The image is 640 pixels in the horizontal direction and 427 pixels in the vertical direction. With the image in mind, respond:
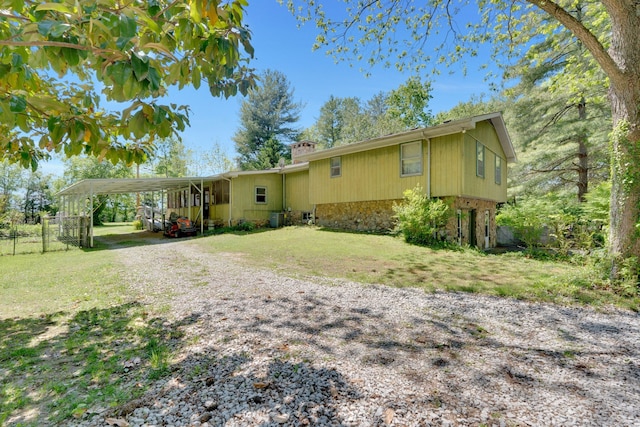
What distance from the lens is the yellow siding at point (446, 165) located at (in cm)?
1090

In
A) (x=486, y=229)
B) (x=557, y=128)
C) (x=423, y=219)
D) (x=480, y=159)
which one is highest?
(x=557, y=128)

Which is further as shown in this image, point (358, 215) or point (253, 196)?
point (253, 196)

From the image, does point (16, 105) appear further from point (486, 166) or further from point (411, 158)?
point (486, 166)

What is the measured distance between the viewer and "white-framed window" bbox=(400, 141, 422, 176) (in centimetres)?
1200

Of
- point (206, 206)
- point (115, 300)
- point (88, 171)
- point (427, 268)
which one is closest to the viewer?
point (115, 300)

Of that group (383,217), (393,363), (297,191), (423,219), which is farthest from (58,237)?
(393,363)

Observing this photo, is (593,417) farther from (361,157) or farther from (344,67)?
(361,157)

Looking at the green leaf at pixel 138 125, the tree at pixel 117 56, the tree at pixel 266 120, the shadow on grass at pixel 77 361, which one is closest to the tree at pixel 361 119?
the tree at pixel 266 120

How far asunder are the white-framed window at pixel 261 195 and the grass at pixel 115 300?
7465mm

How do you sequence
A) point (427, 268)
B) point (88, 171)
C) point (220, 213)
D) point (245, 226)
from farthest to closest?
point (88, 171) < point (220, 213) < point (245, 226) < point (427, 268)

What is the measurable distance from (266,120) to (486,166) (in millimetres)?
25172

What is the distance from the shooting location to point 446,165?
36.6 feet

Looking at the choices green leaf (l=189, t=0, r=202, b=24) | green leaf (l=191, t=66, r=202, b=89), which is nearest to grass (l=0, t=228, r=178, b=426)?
green leaf (l=191, t=66, r=202, b=89)

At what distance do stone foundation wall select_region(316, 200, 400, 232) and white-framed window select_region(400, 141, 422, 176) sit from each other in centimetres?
143
